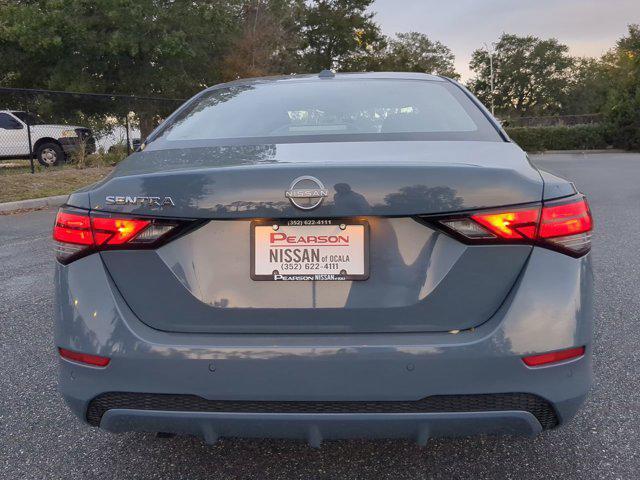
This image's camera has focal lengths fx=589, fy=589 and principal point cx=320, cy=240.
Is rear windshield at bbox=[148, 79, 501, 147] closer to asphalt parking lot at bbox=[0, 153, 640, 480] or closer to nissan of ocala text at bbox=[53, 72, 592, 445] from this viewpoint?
nissan of ocala text at bbox=[53, 72, 592, 445]

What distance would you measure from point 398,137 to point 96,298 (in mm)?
1196

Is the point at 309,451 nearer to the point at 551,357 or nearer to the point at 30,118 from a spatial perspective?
the point at 551,357

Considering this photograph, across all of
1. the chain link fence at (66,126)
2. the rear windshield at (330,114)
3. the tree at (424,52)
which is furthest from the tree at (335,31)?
the rear windshield at (330,114)

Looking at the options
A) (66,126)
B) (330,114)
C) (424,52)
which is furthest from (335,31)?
(330,114)

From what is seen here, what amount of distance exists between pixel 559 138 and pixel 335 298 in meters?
37.4

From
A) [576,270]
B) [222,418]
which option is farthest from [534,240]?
[222,418]

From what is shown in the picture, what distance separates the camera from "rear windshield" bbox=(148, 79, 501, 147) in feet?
7.54

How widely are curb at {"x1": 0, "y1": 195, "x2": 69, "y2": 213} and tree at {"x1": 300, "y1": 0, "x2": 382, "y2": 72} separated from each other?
45.1 metres

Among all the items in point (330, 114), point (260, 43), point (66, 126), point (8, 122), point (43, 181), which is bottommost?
point (43, 181)

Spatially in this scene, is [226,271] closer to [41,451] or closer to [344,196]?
[344,196]

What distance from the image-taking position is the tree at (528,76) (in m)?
83.2

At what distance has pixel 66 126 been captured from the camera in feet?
56.6

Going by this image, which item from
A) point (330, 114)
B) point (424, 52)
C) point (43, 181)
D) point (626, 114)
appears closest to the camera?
point (330, 114)

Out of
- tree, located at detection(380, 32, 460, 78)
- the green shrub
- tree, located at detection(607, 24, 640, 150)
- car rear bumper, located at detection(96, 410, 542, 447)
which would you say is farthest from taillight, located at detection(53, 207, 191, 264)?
tree, located at detection(380, 32, 460, 78)
